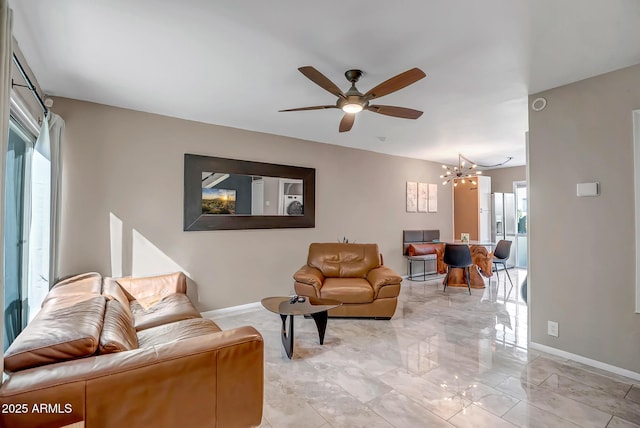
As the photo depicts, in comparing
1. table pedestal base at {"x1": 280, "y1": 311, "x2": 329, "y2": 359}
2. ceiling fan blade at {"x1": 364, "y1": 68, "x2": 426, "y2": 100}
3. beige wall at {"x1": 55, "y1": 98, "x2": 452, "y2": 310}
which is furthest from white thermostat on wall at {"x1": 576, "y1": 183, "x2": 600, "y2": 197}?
beige wall at {"x1": 55, "y1": 98, "x2": 452, "y2": 310}

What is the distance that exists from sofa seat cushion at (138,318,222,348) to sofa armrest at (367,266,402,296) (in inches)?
83.4

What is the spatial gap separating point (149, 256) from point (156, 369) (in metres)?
2.70

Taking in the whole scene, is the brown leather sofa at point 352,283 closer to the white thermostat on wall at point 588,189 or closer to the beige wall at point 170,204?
the beige wall at point 170,204

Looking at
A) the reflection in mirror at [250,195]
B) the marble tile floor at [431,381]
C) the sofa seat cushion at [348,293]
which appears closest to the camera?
the marble tile floor at [431,381]

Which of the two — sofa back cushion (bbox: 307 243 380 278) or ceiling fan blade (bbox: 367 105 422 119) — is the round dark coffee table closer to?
sofa back cushion (bbox: 307 243 380 278)

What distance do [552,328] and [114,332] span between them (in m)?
3.71

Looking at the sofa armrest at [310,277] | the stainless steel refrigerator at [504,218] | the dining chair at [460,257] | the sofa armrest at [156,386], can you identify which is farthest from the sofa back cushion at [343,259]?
the stainless steel refrigerator at [504,218]

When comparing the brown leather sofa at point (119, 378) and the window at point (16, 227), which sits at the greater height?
the window at point (16, 227)

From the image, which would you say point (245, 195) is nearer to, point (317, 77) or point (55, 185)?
point (55, 185)

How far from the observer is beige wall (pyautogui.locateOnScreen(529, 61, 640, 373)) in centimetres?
253

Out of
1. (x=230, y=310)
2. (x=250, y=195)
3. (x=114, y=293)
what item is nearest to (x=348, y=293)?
(x=230, y=310)

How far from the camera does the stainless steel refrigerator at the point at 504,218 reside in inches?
289

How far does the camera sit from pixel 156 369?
52.8 inches

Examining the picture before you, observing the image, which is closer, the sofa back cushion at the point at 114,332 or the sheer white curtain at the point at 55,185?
the sofa back cushion at the point at 114,332
